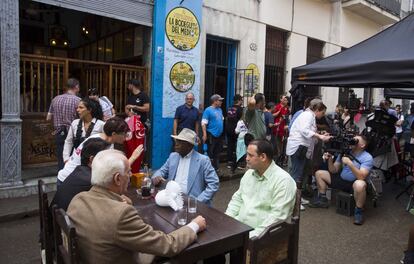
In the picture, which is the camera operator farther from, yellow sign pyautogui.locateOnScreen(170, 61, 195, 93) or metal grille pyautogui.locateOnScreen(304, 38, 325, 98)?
metal grille pyautogui.locateOnScreen(304, 38, 325, 98)

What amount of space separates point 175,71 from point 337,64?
11.9ft

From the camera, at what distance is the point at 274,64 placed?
1089 cm

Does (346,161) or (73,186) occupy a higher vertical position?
(73,186)

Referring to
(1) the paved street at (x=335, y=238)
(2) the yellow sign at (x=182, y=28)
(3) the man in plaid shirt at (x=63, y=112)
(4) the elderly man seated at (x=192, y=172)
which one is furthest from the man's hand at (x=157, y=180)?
(2) the yellow sign at (x=182, y=28)

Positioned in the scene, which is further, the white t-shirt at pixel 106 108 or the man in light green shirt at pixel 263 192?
the white t-shirt at pixel 106 108

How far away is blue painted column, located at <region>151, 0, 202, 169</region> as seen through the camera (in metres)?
7.48

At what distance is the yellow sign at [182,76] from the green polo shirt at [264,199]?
486 centimetres

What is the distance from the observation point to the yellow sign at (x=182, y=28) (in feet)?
25.0

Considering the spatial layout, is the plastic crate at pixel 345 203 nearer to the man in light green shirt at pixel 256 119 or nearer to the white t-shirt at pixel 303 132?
the white t-shirt at pixel 303 132

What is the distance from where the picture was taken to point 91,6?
6.34 m

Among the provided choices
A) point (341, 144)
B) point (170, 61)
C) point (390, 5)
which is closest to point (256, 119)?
point (341, 144)

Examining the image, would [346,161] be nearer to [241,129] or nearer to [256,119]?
[256,119]

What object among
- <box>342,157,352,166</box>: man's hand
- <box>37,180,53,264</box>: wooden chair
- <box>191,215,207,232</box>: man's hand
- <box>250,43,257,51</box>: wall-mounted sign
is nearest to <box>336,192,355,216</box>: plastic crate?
<box>342,157,352,166</box>: man's hand

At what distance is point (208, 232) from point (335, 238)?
2.87 meters
